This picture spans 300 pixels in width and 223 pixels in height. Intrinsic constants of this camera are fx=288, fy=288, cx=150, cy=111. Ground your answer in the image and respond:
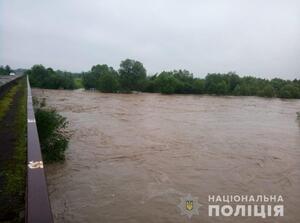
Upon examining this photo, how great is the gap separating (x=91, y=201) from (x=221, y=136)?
7833 millimetres

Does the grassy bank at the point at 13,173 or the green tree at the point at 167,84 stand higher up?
the green tree at the point at 167,84

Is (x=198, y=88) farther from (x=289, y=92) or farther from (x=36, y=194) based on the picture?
(x=36, y=194)

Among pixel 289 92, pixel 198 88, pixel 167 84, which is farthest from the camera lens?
pixel 198 88

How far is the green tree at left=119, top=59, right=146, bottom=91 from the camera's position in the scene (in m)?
47.4

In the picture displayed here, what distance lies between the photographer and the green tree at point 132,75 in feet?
155

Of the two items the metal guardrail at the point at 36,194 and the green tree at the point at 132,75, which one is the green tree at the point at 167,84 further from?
the metal guardrail at the point at 36,194

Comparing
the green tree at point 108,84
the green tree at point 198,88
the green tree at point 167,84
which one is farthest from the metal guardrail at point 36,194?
the green tree at point 198,88

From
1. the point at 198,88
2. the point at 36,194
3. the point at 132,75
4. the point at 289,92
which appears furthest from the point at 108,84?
the point at 36,194

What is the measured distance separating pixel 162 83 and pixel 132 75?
5.89 m

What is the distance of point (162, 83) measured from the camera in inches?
1781

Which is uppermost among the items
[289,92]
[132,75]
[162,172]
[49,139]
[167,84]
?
[132,75]

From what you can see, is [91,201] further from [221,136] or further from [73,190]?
[221,136]

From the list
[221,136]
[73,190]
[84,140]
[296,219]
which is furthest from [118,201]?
[221,136]

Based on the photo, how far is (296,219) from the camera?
5031mm
